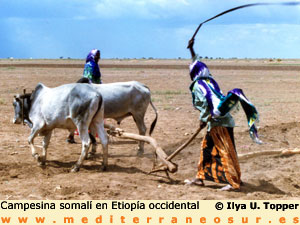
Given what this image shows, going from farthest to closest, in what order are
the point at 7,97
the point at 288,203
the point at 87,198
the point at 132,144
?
the point at 7,97
the point at 132,144
the point at 87,198
the point at 288,203

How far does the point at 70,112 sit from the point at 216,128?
265cm

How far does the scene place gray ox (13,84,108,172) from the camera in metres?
7.87

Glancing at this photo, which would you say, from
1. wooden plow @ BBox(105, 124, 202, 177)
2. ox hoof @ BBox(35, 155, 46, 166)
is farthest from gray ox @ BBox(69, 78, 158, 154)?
ox hoof @ BBox(35, 155, 46, 166)

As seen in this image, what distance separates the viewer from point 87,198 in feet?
20.8

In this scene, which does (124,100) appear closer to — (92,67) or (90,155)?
(92,67)

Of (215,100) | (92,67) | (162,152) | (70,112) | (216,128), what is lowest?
(162,152)

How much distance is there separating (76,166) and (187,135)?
4.12m

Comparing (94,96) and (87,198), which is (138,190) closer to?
(87,198)

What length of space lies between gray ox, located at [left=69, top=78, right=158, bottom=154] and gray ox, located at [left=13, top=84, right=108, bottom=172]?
114 cm

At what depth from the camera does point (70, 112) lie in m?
7.90

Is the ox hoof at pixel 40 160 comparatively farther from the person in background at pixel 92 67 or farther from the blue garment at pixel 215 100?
the blue garment at pixel 215 100

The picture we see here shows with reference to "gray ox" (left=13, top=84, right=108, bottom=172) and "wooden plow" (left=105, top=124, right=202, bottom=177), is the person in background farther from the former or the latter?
"wooden plow" (left=105, top=124, right=202, bottom=177)

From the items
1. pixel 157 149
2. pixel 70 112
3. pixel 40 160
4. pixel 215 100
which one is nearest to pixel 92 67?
pixel 70 112

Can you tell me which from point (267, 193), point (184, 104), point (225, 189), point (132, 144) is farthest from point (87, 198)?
point (184, 104)
